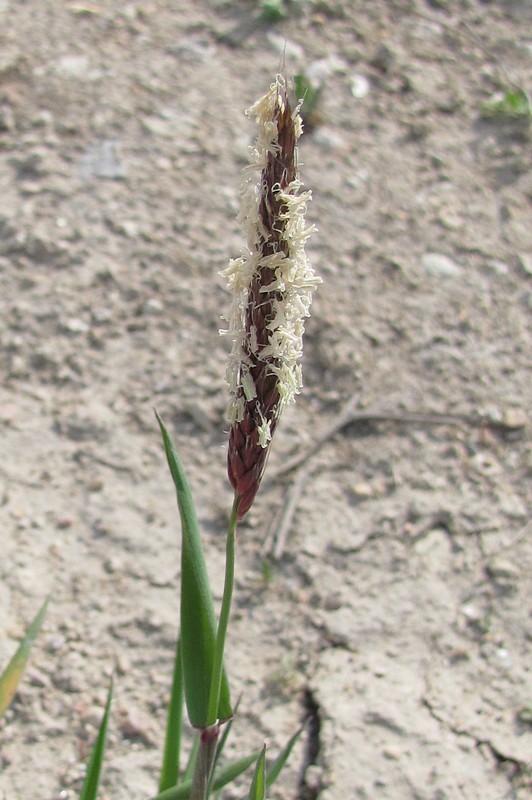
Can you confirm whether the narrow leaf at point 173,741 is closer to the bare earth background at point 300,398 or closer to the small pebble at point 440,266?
the bare earth background at point 300,398

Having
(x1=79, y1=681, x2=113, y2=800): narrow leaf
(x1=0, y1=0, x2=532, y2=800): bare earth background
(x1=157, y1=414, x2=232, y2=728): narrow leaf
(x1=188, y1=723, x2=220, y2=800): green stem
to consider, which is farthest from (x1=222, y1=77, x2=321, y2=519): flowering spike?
(x1=0, y1=0, x2=532, y2=800): bare earth background

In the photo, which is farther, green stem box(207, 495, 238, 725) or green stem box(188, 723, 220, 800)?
green stem box(188, 723, 220, 800)

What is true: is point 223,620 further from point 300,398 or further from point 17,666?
point 300,398

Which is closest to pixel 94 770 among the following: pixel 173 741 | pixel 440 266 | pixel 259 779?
pixel 173 741

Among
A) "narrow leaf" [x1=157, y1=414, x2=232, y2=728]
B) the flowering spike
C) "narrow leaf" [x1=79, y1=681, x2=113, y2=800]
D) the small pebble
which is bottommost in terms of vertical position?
"narrow leaf" [x1=79, y1=681, x2=113, y2=800]

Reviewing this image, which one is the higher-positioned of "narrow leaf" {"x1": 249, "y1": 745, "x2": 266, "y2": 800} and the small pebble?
the small pebble

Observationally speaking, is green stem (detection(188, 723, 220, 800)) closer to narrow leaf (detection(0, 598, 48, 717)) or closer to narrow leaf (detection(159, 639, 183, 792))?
narrow leaf (detection(159, 639, 183, 792))

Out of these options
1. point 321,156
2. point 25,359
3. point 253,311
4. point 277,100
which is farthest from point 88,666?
point 321,156
